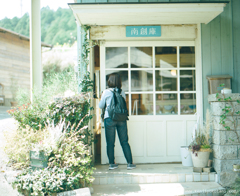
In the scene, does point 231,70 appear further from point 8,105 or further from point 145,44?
point 8,105

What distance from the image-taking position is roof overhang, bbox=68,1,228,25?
4.12 m

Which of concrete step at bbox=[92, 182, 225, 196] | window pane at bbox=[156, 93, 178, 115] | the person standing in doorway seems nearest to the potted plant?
concrete step at bbox=[92, 182, 225, 196]

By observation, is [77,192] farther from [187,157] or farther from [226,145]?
[226,145]

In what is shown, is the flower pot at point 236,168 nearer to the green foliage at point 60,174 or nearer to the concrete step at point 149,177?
the concrete step at point 149,177

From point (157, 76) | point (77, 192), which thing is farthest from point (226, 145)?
point (77, 192)

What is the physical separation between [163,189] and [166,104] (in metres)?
1.74

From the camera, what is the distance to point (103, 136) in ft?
16.6

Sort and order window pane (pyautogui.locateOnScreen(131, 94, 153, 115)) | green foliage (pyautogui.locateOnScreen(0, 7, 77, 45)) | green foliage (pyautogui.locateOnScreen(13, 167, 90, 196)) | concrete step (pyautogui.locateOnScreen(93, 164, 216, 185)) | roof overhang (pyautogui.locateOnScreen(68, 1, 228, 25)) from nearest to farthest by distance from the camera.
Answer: green foliage (pyautogui.locateOnScreen(13, 167, 90, 196)) → roof overhang (pyautogui.locateOnScreen(68, 1, 228, 25)) → concrete step (pyautogui.locateOnScreen(93, 164, 216, 185)) → window pane (pyautogui.locateOnScreen(131, 94, 153, 115)) → green foliage (pyautogui.locateOnScreen(0, 7, 77, 45))

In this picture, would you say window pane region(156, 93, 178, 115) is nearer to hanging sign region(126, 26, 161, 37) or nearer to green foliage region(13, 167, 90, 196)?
hanging sign region(126, 26, 161, 37)

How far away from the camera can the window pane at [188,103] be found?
5160 mm

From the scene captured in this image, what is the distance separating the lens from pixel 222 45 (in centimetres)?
495

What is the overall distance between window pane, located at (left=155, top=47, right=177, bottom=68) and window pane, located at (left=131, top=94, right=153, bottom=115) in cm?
68

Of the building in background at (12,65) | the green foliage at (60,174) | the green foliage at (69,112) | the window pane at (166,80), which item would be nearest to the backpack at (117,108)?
the green foliage at (69,112)

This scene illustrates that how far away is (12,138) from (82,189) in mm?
1458
